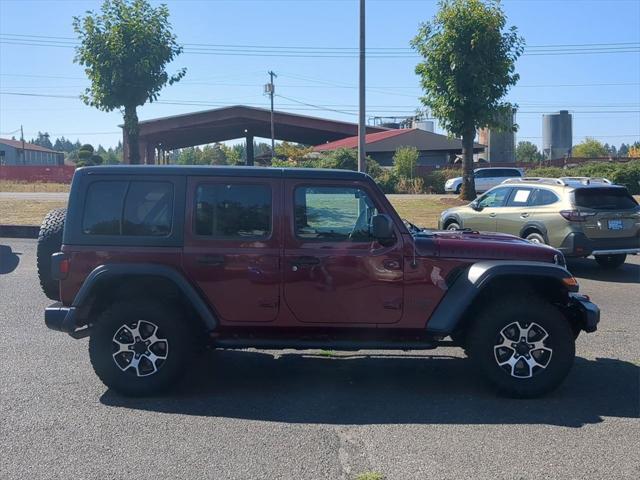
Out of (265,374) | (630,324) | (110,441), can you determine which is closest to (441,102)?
(630,324)

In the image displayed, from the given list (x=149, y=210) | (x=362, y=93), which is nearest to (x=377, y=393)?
(x=149, y=210)

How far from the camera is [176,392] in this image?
6.07 m

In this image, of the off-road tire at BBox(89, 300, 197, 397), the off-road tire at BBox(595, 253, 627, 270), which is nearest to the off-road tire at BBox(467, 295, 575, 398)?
the off-road tire at BBox(89, 300, 197, 397)

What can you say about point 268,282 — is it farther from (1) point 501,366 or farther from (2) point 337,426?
(1) point 501,366

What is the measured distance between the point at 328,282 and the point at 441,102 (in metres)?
20.8

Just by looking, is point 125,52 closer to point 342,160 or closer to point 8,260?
point 8,260

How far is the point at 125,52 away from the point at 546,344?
59.1ft

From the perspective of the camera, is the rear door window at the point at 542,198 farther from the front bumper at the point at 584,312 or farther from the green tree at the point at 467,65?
the green tree at the point at 467,65

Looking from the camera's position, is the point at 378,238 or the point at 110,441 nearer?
the point at 110,441

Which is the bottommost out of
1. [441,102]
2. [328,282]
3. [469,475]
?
[469,475]

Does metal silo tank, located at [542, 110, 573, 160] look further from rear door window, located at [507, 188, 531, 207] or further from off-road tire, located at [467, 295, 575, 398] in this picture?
off-road tire, located at [467, 295, 575, 398]

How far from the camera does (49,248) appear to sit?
676 centimetres

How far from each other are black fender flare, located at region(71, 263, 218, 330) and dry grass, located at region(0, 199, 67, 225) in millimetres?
15562

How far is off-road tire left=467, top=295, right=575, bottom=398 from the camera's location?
5855 millimetres
